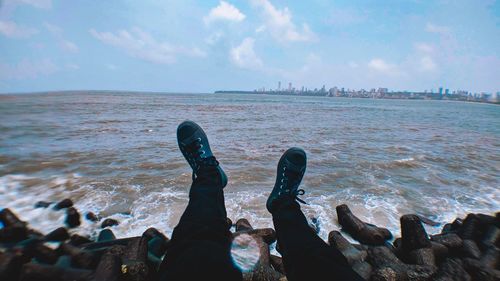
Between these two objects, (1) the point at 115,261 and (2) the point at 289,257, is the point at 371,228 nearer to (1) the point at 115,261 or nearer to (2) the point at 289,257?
(2) the point at 289,257

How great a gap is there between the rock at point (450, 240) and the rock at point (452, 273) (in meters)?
0.81

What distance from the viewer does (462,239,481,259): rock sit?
3344 mm

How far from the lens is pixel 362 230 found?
392 cm

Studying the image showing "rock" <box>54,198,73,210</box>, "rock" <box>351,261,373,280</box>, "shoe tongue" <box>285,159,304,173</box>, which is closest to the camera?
"rock" <box>351,261,373,280</box>

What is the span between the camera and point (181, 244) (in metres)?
1.93

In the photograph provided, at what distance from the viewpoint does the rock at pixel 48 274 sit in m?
2.40

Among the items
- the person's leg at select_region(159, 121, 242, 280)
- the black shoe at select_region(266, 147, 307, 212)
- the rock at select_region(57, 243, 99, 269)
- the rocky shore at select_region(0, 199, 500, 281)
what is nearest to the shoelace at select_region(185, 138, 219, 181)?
the person's leg at select_region(159, 121, 242, 280)

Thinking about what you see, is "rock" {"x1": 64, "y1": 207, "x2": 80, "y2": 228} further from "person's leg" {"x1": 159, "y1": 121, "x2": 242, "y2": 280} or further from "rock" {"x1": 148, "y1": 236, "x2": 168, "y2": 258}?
"person's leg" {"x1": 159, "y1": 121, "x2": 242, "y2": 280}

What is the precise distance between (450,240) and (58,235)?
5.28 meters

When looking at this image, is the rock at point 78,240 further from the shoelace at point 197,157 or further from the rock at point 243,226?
the rock at point 243,226

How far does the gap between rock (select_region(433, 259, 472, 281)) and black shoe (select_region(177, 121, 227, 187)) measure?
8.74ft

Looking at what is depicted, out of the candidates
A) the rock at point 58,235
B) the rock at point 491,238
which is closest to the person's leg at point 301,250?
the rock at point 491,238

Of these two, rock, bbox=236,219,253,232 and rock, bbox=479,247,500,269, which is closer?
rock, bbox=479,247,500,269

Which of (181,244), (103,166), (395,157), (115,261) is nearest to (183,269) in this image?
(181,244)
